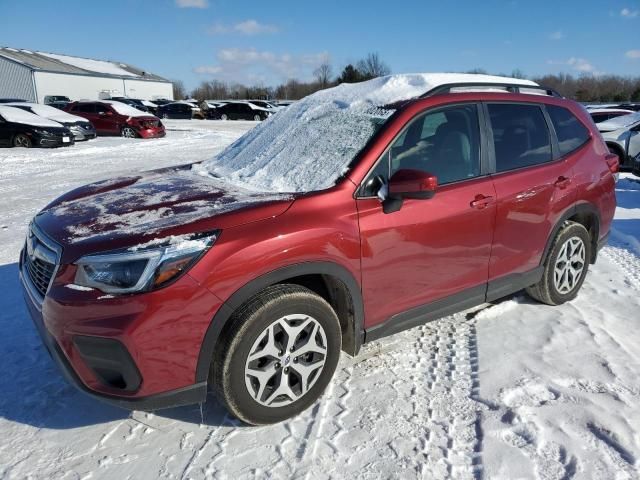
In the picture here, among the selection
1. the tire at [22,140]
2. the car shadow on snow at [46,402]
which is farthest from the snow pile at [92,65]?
the car shadow on snow at [46,402]

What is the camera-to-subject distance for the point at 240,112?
1492 inches

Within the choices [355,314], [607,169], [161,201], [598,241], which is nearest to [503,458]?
[355,314]

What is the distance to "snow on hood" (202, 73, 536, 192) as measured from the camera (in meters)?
3.00

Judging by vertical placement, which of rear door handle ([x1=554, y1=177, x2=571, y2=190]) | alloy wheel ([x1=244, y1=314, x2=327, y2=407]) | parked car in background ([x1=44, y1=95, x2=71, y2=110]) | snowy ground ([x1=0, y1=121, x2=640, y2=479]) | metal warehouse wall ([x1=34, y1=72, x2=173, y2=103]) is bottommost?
snowy ground ([x1=0, y1=121, x2=640, y2=479])

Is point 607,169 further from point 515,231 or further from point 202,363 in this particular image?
point 202,363

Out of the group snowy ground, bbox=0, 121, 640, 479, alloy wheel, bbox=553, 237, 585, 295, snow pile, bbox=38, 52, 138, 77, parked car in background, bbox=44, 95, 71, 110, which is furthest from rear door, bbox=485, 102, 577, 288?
snow pile, bbox=38, 52, 138, 77

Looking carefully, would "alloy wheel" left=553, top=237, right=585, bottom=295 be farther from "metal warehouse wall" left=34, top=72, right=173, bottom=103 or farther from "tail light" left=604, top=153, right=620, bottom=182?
"metal warehouse wall" left=34, top=72, right=173, bottom=103

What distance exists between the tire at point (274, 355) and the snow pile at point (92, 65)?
62.8 meters

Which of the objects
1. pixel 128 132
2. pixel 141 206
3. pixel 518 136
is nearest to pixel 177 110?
pixel 128 132

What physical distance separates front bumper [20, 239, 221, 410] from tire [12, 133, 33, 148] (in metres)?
15.0

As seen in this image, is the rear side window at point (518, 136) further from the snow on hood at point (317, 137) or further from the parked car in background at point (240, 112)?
the parked car in background at point (240, 112)

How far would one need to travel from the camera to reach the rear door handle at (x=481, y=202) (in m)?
3.21

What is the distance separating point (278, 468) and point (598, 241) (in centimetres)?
347

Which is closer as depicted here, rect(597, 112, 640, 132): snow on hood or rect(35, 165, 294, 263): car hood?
rect(35, 165, 294, 263): car hood
